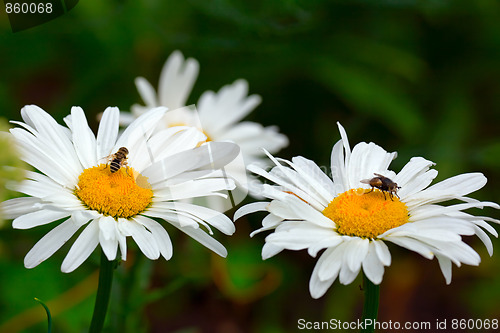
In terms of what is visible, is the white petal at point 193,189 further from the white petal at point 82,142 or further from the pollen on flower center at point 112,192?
the white petal at point 82,142

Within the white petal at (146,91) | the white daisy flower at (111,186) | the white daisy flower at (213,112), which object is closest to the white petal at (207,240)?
the white daisy flower at (111,186)

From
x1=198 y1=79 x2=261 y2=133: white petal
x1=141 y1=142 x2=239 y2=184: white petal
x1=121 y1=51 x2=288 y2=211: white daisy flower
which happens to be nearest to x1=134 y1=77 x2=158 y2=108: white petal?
x1=121 y1=51 x2=288 y2=211: white daisy flower

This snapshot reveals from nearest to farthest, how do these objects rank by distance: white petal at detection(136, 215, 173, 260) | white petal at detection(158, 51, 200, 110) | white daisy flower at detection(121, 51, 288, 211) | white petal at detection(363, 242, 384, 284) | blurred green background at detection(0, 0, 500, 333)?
1. white petal at detection(363, 242, 384, 284)
2. white petal at detection(136, 215, 173, 260)
3. white daisy flower at detection(121, 51, 288, 211)
4. white petal at detection(158, 51, 200, 110)
5. blurred green background at detection(0, 0, 500, 333)

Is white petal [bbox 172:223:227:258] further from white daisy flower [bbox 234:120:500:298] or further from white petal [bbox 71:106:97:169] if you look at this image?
white petal [bbox 71:106:97:169]

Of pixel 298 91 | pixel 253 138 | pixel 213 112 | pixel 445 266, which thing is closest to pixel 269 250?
pixel 445 266

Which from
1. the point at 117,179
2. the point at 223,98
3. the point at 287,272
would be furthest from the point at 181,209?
the point at 287,272

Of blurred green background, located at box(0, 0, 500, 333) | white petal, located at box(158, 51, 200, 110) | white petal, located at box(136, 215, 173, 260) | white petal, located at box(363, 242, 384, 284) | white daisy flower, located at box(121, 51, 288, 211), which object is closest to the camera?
white petal, located at box(363, 242, 384, 284)
